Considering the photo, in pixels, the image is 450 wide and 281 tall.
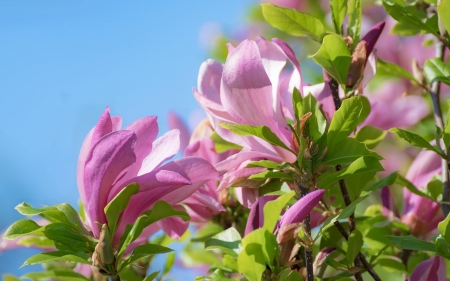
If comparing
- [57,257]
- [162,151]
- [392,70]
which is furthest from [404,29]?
[57,257]

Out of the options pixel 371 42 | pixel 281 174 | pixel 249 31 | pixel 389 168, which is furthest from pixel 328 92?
pixel 249 31

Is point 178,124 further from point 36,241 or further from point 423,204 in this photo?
point 423,204

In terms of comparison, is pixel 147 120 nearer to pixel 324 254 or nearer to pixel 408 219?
pixel 324 254

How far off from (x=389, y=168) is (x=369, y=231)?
3.58 ft

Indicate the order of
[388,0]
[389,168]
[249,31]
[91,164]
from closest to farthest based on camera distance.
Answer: [91,164]
[388,0]
[389,168]
[249,31]

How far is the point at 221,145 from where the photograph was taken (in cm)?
106

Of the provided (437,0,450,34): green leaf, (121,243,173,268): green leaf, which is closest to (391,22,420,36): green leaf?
(437,0,450,34): green leaf

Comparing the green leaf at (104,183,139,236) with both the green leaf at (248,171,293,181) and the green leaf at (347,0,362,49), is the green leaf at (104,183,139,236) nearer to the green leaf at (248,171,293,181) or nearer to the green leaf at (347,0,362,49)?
the green leaf at (248,171,293,181)

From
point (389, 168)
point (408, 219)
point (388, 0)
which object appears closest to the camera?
point (388, 0)

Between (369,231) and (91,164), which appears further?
(369,231)

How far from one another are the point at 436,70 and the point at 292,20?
0.30 m

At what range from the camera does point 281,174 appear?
0.88m

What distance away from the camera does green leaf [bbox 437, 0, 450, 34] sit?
96 centimetres

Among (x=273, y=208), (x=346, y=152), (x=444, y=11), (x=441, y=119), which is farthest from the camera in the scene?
(x=441, y=119)
